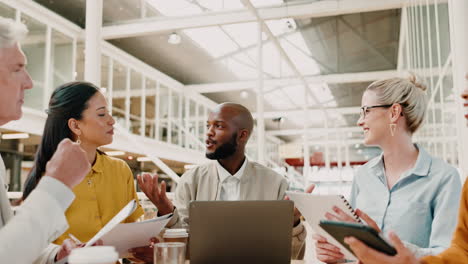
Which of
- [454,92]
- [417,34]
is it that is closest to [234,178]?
[454,92]

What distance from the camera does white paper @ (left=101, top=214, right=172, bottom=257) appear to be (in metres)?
1.35

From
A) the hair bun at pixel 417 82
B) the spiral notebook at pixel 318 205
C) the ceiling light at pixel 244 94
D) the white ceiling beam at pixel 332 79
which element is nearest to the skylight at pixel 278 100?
the ceiling light at pixel 244 94

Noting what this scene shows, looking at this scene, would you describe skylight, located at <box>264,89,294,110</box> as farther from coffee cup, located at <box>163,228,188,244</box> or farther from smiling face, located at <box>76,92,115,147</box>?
coffee cup, located at <box>163,228,188,244</box>

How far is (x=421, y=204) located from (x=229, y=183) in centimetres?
102

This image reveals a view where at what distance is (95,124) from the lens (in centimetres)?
213

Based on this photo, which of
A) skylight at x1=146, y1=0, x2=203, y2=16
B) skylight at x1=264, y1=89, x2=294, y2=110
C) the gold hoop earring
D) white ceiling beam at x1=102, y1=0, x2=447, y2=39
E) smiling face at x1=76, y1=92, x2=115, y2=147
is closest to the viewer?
the gold hoop earring

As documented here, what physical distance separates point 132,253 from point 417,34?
16.3 ft

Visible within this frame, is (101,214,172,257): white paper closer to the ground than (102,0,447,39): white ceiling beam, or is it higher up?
closer to the ground

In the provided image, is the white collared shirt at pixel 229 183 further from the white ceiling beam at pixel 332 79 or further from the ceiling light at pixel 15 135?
the white ceiling beam at pixel 332 79

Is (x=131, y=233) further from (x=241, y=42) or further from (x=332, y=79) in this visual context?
(x=332, y=79)

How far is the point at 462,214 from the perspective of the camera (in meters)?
1.36

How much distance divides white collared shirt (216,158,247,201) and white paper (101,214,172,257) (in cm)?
88

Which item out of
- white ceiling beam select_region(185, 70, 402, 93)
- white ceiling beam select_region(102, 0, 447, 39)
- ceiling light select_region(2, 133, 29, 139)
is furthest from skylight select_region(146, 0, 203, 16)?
white ceiling beam select_region(185, 70, 402, 93)

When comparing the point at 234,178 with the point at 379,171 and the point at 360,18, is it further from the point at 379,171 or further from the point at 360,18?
the point at 360,18
